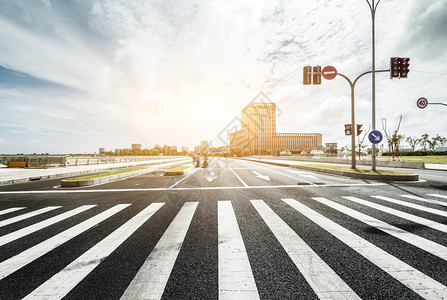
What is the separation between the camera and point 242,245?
10.4 ft

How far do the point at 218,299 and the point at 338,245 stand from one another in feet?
7.13

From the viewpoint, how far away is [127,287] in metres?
2.17

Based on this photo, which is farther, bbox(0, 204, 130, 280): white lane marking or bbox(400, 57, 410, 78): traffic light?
bbox(400, 57, 410, 78): traffic light

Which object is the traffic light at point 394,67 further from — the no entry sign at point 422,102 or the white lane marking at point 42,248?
the white lane marking at point 42,248

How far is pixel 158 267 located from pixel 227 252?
0.96 m

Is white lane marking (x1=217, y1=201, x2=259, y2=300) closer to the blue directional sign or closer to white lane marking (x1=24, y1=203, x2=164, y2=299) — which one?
white lane marking (x1=24, y1=203, x2=164, y2=299)

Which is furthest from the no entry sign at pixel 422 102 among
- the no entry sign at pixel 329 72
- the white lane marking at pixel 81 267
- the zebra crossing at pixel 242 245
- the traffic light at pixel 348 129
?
the white lane marking at pixel 81 267

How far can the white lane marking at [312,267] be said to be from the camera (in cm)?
207

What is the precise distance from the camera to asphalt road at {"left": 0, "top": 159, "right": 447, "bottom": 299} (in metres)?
2.14

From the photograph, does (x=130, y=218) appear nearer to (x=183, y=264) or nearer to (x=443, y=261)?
(x=183, y=264)

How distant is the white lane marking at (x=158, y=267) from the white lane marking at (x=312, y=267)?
1626mm

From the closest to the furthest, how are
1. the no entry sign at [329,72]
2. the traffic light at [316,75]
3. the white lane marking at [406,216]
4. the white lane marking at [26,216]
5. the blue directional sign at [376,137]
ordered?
the white lane marking at [406,216] → the white lane marking at [26,216] → the blue directional sign at [376,137] → the traffic light at [316,75] → the no entry sign at [329,72]

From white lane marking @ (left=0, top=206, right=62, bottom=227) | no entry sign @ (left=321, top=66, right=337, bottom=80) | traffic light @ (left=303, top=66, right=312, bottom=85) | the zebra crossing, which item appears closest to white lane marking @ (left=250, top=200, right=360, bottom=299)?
the zebra crossing

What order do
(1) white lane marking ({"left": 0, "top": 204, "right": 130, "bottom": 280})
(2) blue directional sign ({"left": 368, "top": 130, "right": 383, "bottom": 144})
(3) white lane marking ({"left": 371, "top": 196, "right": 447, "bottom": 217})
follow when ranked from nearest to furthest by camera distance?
(1) white lane marking ({"left": 0, "top": 204, "right": 130, "bottom": 280}), (3) white lane marking ({"left": 371, "top": 196, "right": 447, "bottom": 217}), (2) blue directional sign ({"left": 368, "top": 130, "right": 383, "bottom": 144})
